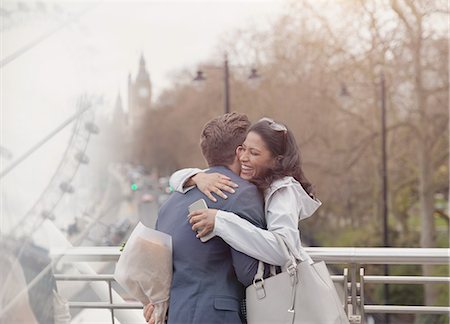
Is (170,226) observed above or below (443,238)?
above

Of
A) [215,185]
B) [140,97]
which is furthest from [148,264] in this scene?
[140,97]

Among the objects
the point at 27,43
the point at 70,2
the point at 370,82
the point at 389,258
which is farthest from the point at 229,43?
the point at 389,258

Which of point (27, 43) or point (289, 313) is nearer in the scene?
point (289, 313)

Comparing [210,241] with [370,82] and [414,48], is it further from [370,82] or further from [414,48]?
[370,82]

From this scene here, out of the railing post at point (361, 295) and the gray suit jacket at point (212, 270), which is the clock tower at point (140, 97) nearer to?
the railing post at point (361, 295)

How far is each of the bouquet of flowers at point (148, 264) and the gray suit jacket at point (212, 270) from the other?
0.03 m

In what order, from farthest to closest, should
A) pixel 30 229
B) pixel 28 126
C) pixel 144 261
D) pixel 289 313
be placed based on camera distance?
pixel 28 126 < pixel 30 229 < pixel 144 261 < pixel 289 313

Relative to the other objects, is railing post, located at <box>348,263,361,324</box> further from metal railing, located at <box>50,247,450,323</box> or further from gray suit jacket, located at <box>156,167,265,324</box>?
gray suit jacket, located at <box>156,167,265,324</box>

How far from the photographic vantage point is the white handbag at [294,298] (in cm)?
175

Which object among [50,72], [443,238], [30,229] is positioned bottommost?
[443,238]

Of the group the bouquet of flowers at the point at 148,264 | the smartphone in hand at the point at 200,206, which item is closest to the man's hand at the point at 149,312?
the bouquet of flowers at the point at 148,264

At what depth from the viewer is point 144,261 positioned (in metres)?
1.89

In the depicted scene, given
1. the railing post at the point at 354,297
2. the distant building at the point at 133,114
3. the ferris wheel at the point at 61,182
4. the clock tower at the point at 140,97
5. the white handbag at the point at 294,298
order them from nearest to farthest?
the white handbag at the point at 294,298 → the railing post at the point at 354,297 → the ferris wheel at the point at 61,182 → the clock tower at the point at 140,97 → the distant building at the point at 133,114

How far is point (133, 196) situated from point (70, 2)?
49.9ft
